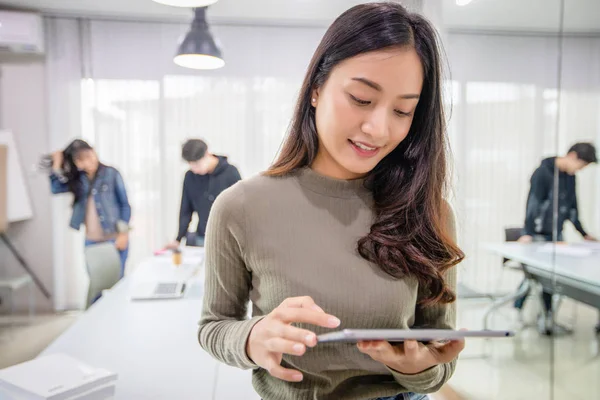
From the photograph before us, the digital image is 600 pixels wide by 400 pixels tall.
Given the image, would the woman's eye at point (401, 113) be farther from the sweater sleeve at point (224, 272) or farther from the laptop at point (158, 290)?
the laptop at point (158, 290)

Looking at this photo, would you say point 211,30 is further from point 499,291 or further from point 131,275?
point 499,291

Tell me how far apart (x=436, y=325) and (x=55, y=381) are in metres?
1.03

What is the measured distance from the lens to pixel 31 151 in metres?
3.04

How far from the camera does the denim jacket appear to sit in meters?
2.99

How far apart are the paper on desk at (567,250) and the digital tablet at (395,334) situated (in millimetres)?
1658

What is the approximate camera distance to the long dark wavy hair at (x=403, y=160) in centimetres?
72

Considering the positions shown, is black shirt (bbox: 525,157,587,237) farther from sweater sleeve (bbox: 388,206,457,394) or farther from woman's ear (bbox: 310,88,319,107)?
woman's ear (bbox: 310,88,319,107)

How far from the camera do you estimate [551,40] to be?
1.98 meters

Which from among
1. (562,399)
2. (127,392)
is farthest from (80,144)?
(562,399)

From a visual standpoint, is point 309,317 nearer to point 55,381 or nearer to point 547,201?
point 55,381

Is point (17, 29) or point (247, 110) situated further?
point (247, 110)

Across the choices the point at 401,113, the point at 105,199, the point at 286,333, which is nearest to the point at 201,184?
the point at 105,199

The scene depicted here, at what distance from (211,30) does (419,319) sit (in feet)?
6.03

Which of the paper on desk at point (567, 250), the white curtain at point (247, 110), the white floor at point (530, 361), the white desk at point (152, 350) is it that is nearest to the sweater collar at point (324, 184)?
the white curtain at point (247, 110)
